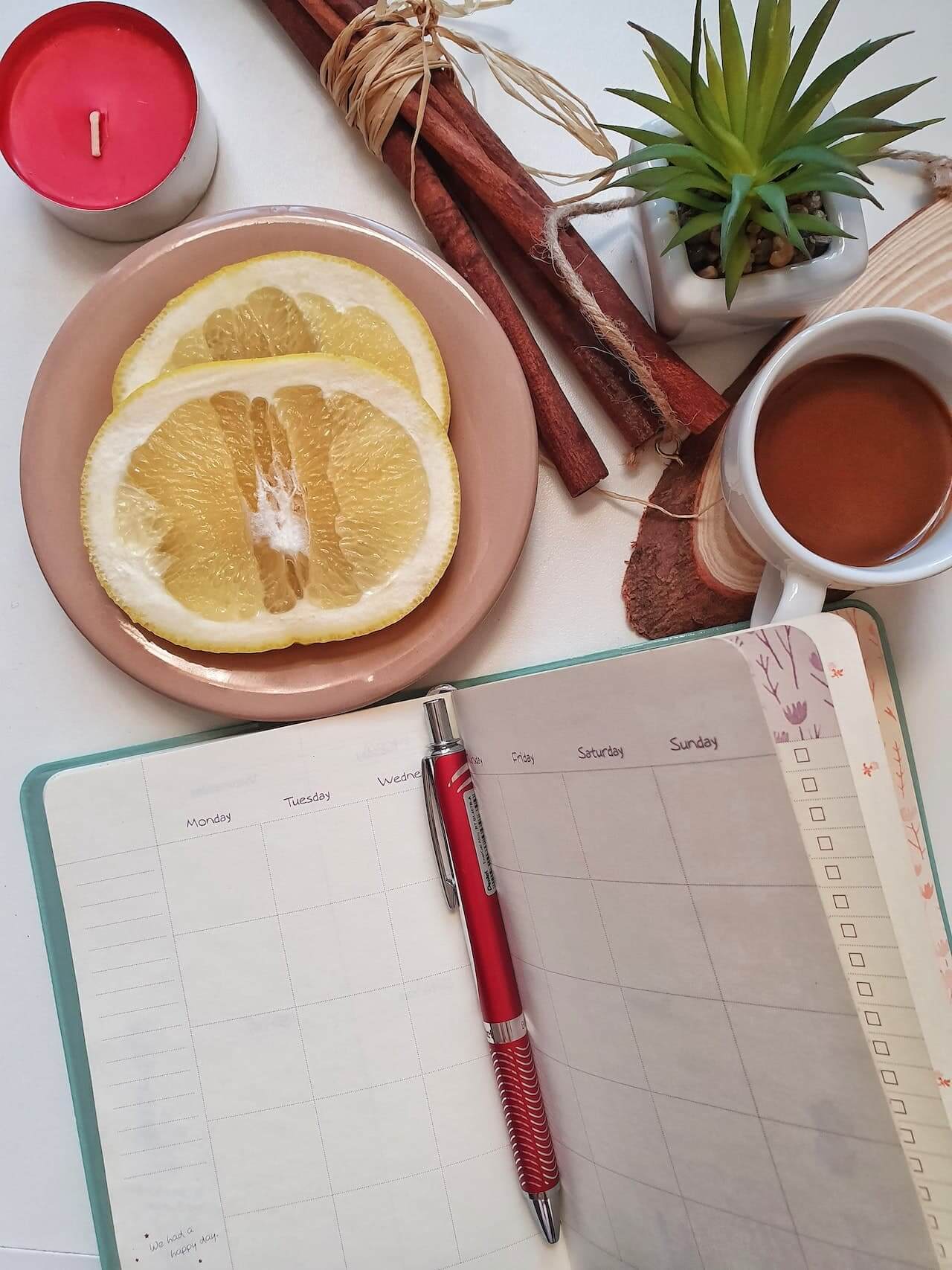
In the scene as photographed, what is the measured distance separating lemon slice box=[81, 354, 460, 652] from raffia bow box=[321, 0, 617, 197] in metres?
0.23

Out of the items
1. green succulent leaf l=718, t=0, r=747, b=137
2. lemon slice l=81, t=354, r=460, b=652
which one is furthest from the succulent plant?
lemon slice l=81, t=354, r=460, b=652

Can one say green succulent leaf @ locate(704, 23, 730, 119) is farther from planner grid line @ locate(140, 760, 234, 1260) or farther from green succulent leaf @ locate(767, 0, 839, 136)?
planner grid line @ locate(140, 760, 234, 1260)

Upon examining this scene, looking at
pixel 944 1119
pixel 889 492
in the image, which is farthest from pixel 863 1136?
pixel 889 492

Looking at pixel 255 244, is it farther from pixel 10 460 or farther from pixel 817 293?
pixel 817 293

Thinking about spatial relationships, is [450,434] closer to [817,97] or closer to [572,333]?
[572,333]

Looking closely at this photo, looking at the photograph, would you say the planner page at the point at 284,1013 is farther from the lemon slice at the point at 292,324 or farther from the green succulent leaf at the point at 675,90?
the green succulent leaf at the point at 675,90

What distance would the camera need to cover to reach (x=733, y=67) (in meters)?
0.58

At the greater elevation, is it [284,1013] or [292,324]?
[292,324]

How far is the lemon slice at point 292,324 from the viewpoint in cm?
67

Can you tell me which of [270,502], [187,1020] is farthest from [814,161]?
[187,1020]

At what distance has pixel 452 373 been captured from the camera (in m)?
0.71

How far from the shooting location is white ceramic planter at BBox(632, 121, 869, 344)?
0.63 meters

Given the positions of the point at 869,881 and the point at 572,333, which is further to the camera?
the point at 572,333

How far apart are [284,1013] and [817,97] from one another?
0.77 metres
